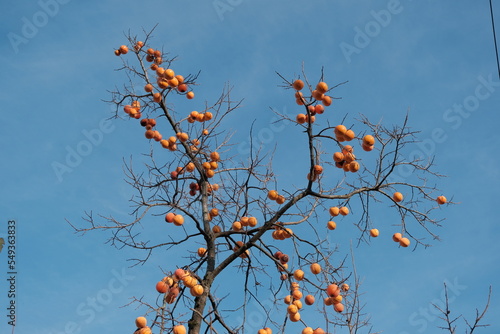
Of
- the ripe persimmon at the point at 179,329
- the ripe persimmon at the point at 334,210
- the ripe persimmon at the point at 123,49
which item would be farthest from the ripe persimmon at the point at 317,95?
the ripe persimmon at the point at 123,49

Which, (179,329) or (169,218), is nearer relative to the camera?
(179,329)

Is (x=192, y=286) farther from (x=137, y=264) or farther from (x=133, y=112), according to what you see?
(x=133, y=112)

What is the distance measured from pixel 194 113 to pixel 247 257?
1.35 meters

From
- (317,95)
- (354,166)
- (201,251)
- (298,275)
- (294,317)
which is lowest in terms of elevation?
(294,317)

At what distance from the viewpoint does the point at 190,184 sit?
15.3 feet

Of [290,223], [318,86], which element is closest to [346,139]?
[318,86]

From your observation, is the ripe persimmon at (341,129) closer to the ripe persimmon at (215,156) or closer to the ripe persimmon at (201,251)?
the ripe persimmon at (215,156)

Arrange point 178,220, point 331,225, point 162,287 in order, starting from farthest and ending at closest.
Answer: point 331,225
point 178,220
point 162,287

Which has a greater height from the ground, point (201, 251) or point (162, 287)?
point (201, 251)

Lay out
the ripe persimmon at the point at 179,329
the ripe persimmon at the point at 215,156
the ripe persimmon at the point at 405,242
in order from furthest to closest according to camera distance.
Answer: the ripe persimmon at the point at 215,156
the ripe persimmon at the point at 405,242
the ripe persimmon at the point at 179,329

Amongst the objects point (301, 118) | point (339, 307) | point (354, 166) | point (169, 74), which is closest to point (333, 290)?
point (339, 307)

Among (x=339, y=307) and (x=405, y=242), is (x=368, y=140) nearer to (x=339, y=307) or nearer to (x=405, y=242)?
(x=405, y=242)

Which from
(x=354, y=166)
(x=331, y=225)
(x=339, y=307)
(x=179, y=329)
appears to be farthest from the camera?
(x=331, y=225)

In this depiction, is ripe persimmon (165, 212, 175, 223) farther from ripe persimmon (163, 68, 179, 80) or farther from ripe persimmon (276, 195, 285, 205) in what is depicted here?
ripe persimmon (163, 68, 179, 80)
